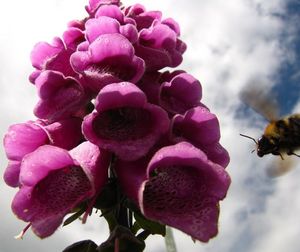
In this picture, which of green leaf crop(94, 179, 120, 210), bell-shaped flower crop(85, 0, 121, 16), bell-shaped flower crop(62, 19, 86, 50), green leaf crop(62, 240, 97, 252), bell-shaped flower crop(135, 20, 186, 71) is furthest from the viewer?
bell-shaped flower crop(85, 0, 121, 16)

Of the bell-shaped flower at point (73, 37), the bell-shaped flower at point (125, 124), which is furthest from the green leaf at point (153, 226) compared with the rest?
the bell-shaped flower at point (73, 37)

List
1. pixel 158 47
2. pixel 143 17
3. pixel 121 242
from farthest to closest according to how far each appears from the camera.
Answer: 1. pixel 143 17
2. pixel 158 47
3. pixel 121 242

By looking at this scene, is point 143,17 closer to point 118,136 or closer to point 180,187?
point 118,136

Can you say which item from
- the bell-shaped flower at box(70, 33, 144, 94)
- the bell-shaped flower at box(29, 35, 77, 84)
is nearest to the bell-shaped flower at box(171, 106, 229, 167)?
the bell-shaped flower at box(70, 33, 144, 94)

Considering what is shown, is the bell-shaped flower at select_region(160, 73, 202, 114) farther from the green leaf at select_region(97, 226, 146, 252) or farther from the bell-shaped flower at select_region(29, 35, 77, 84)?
the green leaf at select_region(97, 226, 146, 252)

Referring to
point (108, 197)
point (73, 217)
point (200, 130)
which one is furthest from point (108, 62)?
point (73, 217)
